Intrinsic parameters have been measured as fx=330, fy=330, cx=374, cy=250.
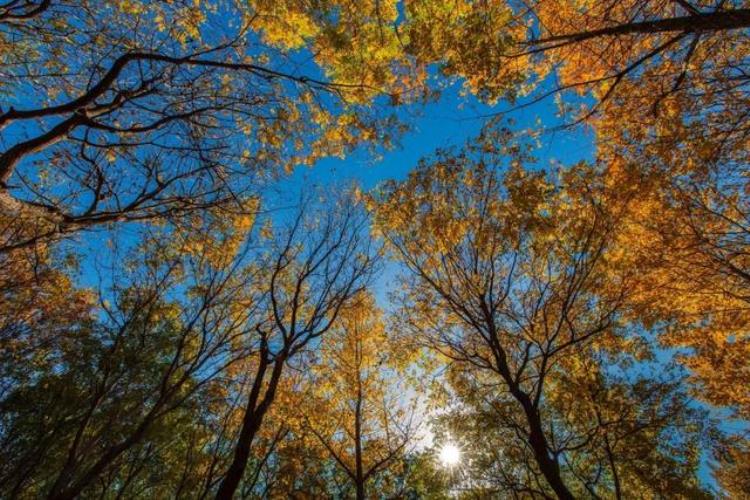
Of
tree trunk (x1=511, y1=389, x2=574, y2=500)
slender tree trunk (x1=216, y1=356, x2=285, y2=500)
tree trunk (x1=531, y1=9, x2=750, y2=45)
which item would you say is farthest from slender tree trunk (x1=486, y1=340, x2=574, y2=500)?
tree trunk (x1=531, y1=9, x2=750, y2=45)

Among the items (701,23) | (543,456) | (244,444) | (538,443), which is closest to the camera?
(701,23)

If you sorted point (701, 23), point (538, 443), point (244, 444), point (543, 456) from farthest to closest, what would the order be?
1. point (538, 443)
2. point (543, 456)
3. point (244, 444)
4. point (701, 23)

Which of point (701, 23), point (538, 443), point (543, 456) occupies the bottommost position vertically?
point (543, 456)

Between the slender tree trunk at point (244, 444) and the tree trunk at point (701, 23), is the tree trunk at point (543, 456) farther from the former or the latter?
the tree trunk at point (701, 23)

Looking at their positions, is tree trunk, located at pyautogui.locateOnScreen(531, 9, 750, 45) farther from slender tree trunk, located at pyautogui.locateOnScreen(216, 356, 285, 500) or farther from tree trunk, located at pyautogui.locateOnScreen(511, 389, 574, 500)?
slender tree trunk, located at pyautogui.locateOnScreen(216, 356, 285, 500)

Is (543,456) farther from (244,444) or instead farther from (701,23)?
(701,23)

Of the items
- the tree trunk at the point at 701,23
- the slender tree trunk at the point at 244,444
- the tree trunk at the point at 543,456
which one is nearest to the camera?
the tree trunk at the point at 701,23

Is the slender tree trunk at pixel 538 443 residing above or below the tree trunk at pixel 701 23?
below

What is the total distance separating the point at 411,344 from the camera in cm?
985

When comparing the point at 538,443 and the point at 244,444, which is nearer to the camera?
the point at 244,444

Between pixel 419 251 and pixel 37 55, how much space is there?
27.1 ft

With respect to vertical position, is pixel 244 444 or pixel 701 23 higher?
pixel 701 23

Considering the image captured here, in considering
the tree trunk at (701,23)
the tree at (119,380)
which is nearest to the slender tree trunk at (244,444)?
the tree at (119,380)

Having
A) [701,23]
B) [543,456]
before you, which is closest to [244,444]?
[543,456]
